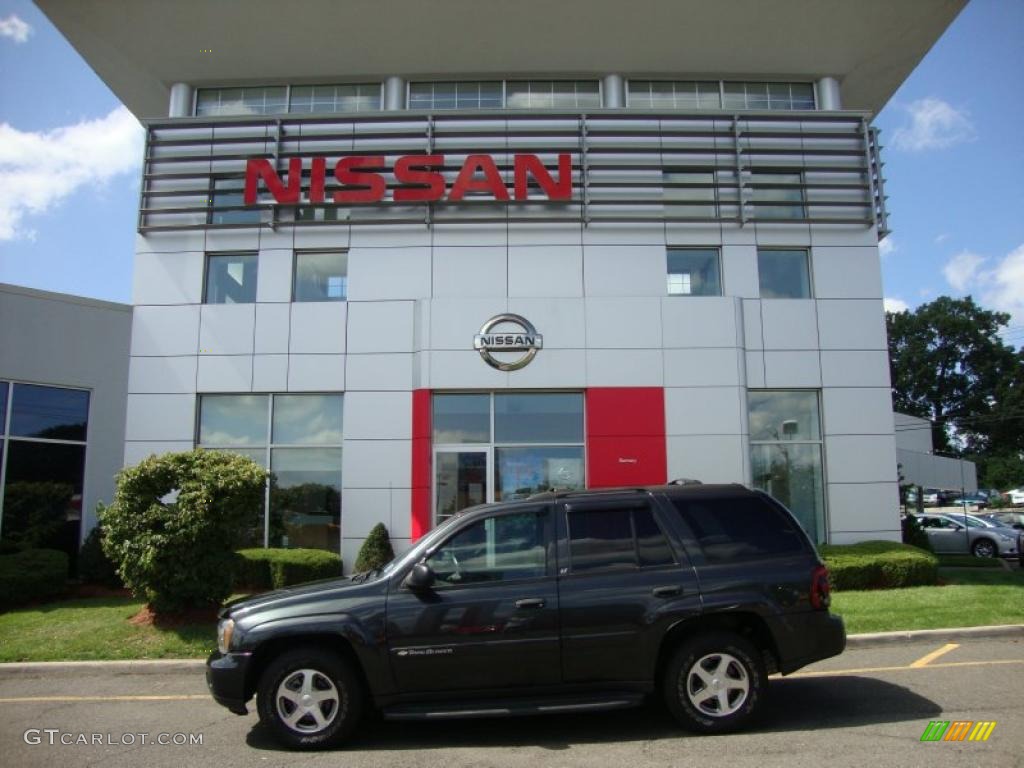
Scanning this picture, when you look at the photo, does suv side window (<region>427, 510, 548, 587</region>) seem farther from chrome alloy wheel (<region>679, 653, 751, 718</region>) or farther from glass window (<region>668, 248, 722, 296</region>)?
glass window (<region>668, 248, 722, 296</region>)

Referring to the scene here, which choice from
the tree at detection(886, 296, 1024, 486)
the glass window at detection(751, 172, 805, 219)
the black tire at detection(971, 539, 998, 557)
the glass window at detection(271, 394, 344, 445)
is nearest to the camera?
the glass window at detection(271, 394, 344, 445)

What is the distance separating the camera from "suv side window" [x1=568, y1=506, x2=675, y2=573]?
5.71 metres

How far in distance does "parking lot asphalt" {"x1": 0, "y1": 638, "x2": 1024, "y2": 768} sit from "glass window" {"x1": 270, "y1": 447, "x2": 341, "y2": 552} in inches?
250

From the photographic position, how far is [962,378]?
9194 cm

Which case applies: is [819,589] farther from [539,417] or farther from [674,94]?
[674,94]

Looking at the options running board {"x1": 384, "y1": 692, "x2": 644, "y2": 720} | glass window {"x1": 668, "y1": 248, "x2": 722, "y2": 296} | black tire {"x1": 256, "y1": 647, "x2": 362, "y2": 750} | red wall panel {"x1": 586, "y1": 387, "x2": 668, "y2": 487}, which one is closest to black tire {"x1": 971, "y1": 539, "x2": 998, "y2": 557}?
glass window {"x1": 668, "y1": 248, "x2": 722, "y2": 296}

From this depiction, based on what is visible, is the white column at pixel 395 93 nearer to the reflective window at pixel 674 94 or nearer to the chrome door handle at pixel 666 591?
the reflective window at pixel 674 94

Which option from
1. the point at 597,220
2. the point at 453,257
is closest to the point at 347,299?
the point at 453,257

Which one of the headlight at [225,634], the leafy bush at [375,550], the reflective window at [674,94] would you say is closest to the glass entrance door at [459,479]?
the leafy bush at [375,550]

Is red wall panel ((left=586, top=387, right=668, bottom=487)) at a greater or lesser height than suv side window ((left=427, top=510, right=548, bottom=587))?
greater

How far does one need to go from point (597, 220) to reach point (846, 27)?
21.0 ft

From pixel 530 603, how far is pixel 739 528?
1.80 meters

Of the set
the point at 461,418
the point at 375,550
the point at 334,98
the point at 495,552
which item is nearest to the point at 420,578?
the point at 495,552

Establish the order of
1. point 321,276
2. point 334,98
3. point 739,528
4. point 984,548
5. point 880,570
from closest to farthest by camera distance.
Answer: point 739,528 < point 880,570 < point 321,276 < point 334,98 < point 984,548
